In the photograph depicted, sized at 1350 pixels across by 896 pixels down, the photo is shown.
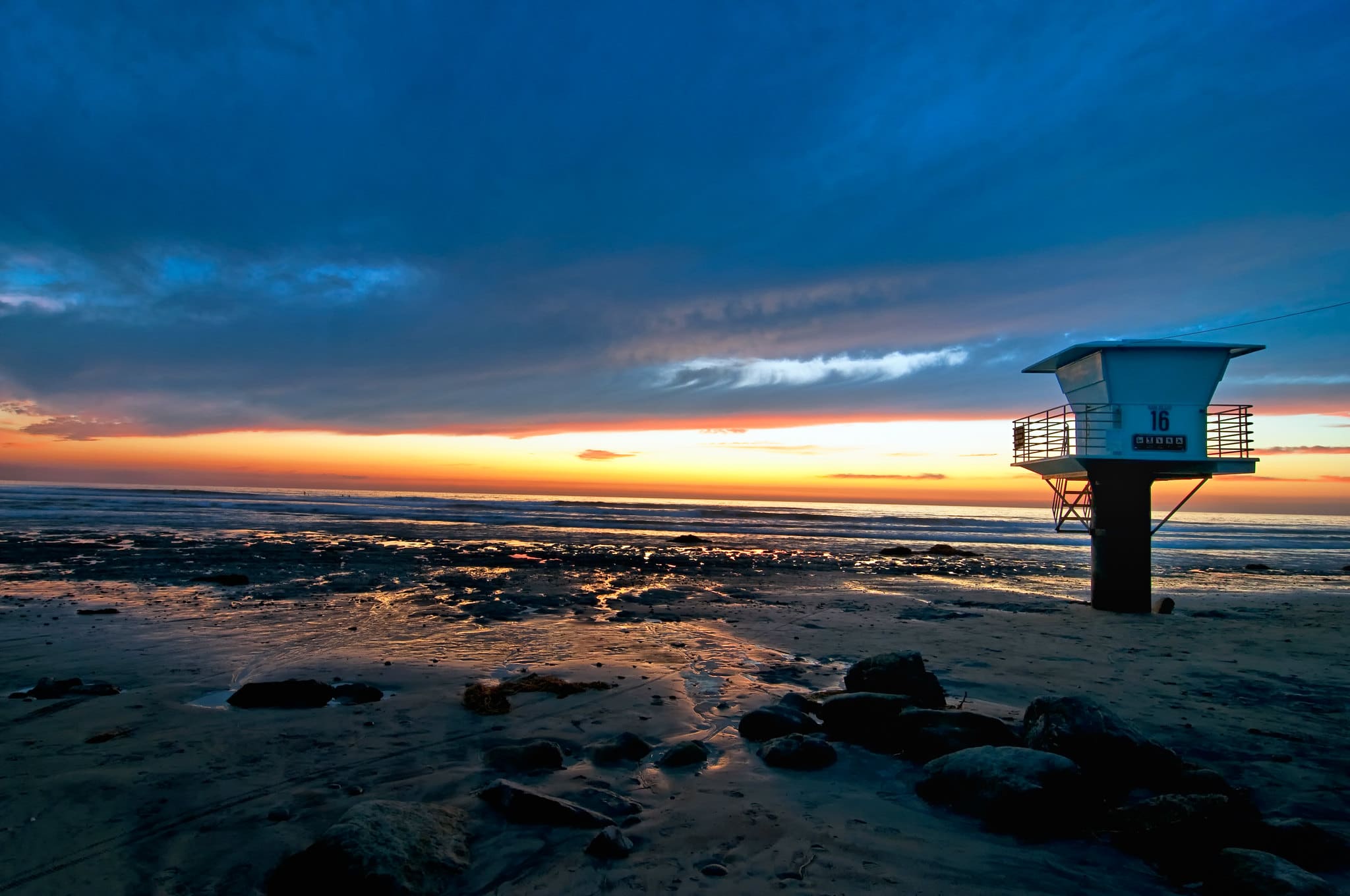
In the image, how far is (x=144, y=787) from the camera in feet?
18.9

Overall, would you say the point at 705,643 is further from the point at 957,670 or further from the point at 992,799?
→ the point at 992,799

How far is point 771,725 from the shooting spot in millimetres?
7621

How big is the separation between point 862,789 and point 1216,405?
16.0m

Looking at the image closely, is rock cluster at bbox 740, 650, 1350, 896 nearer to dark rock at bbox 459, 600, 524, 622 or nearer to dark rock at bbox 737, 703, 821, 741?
dark rock at bbox 737, 703, 821, 741

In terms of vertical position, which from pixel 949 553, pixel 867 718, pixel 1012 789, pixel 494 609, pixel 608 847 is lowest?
pixel 494 609

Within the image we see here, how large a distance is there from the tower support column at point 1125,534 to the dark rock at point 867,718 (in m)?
12.0

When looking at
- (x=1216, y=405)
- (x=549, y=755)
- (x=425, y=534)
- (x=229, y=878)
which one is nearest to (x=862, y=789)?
(x=549, y=755)

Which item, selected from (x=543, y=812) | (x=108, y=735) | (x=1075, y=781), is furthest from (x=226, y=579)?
(x=1075, y=781)

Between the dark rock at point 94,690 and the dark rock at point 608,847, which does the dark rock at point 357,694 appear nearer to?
A: the dark rock at point 94,690

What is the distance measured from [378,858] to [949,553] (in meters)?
33.8

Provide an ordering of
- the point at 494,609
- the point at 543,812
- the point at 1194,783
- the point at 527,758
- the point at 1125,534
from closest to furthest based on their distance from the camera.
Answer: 1. the point at 543,812
2. the point at 1194,783
3. the point at 527,758
4. the point at 494,609
5. the point at 1125,534

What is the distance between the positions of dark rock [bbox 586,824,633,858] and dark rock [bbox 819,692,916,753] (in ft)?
Result: 11.0

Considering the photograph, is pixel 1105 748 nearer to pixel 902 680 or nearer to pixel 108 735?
pixel 902 680

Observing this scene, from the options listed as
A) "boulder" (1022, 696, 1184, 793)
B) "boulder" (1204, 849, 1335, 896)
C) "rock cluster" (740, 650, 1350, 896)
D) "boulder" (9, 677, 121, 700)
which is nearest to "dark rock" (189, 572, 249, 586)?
"boulder" (9, 677, 121, 700)
